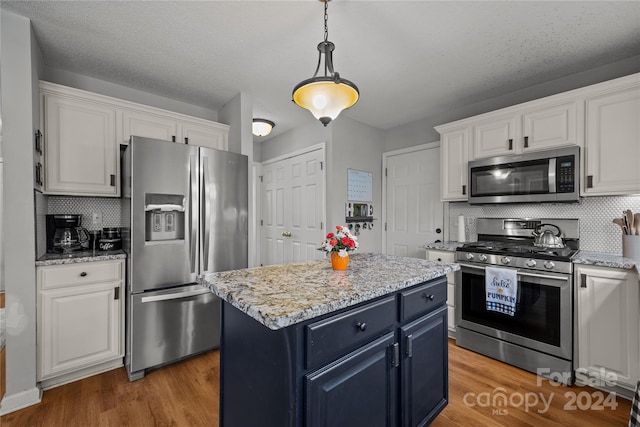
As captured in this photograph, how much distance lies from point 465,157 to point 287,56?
2.05 m

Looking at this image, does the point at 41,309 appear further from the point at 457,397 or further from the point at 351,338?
the point at 457,397

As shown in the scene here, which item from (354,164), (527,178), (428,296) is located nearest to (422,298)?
(428,296)

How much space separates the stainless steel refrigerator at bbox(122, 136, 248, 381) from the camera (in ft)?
7.29

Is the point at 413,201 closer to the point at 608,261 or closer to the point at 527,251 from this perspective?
the point at 527,251

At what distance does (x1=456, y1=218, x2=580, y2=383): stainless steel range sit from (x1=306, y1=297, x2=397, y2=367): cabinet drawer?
1.62 m

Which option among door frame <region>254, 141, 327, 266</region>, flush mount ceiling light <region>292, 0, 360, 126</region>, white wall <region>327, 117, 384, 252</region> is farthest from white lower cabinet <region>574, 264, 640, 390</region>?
door frame <region>254, 141, 327, 266</region>

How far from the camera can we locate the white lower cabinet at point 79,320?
6.63 feet

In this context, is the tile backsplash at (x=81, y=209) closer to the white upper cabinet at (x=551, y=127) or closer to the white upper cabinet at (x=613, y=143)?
the white upper cabinet at (x=551, y=127)

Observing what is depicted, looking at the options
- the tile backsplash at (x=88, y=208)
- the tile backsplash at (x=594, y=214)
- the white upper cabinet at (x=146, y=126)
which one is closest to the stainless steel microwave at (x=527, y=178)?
the tile backsplash at (x=594, y=214)

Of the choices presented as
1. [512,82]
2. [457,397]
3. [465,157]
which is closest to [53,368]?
[457,397]

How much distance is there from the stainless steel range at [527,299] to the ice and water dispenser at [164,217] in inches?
101

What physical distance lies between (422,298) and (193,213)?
1.93m

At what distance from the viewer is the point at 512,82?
2.80 meters

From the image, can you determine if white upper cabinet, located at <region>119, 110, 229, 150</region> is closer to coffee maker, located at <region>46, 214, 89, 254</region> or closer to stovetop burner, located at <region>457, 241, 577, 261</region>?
coffee maker, located at <region>46, 214, 89, 254</region>
